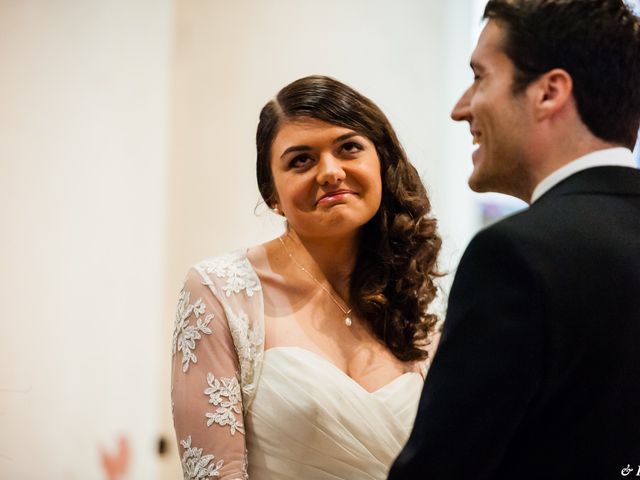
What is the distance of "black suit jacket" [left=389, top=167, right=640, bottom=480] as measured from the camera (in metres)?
1.24

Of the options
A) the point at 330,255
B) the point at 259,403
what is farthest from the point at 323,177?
the point at 259,403

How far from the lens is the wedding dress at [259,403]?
78.5 inches

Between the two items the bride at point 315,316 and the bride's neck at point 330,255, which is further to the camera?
the bride's neck at point 330,255

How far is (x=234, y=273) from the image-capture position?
2.19 metres

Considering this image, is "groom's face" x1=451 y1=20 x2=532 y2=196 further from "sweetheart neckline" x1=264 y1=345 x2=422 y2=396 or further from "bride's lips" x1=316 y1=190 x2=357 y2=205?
"sweetheart neckline" x1=264 y1=345 x2=422 y2=396

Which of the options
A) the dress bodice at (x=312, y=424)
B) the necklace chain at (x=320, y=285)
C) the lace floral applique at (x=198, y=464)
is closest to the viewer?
the lace floral applique at (x=198, y=464)

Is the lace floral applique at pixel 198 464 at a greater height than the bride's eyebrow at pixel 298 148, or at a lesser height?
lesser

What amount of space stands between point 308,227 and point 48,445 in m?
1.29

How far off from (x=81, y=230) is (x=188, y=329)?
50.3 inches

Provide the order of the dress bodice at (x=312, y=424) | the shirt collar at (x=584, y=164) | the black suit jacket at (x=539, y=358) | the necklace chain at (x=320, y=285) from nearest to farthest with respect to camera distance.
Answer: the black suit jacket at (x=539, y=358)
the shirt collar at (x=584, y=164)
the dress bodice at (x=312, y=424)
the necklace chain at (x=320, y=285)

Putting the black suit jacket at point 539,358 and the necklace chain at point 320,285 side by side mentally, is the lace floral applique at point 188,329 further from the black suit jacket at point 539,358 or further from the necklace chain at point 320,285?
the black suit jacket at point 539,358

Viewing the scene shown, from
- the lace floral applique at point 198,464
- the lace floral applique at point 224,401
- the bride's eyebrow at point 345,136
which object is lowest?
the lace floral applique at point 198,464

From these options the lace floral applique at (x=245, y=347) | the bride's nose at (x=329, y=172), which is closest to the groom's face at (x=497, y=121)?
the bride's nose at (x=329, y=172)

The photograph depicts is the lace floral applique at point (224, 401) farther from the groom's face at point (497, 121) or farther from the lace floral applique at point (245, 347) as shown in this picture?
the groom's face at point (497, 121)
